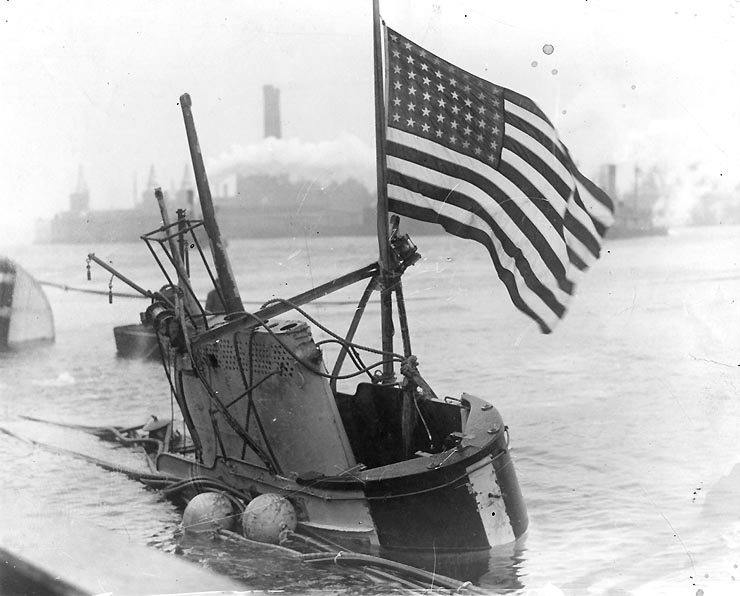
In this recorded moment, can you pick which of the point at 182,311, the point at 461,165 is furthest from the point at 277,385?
the point at 461,165

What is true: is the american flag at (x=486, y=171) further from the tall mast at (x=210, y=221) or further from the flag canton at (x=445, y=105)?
the tall mast at (x=210, y=221)

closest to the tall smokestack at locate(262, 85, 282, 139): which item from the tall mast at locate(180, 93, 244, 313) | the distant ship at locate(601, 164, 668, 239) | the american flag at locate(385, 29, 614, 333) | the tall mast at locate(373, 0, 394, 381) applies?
the tall mast at locate(180, 93, 244, 313)

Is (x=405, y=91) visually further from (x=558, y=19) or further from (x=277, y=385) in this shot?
(x=277, y=385)

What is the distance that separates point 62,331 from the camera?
34.2ft

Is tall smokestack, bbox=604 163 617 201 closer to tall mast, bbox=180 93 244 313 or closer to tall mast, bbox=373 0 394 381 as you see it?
tall mast, bbox=373 0 394 381

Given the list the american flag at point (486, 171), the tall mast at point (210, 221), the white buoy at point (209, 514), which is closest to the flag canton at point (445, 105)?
the american flag at point (486, 171)

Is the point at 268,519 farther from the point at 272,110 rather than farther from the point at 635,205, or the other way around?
the point at 635,205

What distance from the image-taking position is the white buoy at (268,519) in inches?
263

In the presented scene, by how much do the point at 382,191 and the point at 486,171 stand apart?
0.85 meters

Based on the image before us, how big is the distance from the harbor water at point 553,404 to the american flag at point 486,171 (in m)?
0.66

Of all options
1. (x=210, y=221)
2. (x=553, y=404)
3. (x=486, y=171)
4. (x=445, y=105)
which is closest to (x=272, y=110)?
(x=210, y=221)

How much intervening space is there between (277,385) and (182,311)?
1.03m

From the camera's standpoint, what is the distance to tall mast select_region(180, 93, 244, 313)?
7324 millimetres

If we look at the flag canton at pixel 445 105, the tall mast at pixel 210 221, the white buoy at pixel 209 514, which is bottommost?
the white buoy at pixel 209 514
